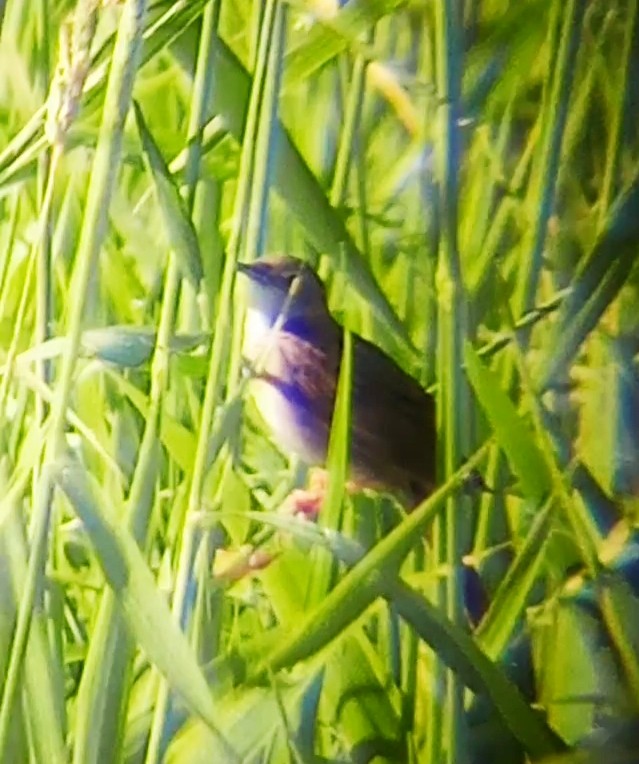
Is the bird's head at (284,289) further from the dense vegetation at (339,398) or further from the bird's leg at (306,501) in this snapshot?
the bird's leg at (306,501)

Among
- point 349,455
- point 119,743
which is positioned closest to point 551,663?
point 349,455

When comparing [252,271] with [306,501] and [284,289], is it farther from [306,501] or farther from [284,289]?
[306,501]

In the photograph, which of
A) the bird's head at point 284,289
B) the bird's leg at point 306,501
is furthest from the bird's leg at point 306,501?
the bird's head at point 284,289

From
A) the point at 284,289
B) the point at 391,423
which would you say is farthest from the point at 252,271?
the point at 391,423

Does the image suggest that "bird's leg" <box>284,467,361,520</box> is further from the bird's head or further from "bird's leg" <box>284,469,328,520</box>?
the bird's head

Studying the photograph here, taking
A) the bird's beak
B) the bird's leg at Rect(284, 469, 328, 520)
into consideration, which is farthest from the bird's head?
the bird's leg at Rect(284, 469, 328, 520)

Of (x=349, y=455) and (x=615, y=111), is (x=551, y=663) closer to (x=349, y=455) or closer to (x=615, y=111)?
(x=349, y=455)
